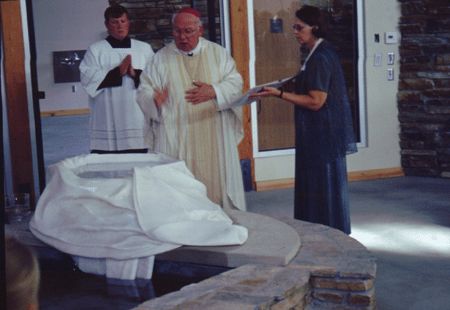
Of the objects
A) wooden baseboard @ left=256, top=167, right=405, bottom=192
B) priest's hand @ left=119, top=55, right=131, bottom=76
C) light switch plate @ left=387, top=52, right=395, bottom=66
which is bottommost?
wooden baseboard @ left=256, top=167, right=405, bottom=192

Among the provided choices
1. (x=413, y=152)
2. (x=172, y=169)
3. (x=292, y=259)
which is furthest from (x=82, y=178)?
(x=413, y=152)

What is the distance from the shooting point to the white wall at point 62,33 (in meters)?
14.9

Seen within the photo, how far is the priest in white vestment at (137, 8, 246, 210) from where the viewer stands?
480 centimetres

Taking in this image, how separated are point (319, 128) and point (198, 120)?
2.75 ft

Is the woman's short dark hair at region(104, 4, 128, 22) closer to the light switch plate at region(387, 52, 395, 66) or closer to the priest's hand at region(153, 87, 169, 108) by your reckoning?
the priest's hand at region(153, 87, 169, 108)

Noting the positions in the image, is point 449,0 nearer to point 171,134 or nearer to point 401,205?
point 401,205

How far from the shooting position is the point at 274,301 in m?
2.92

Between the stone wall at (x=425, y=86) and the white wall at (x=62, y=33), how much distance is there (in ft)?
27.8

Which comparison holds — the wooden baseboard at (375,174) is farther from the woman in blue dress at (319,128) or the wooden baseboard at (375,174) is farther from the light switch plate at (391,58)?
the woman in blue dress at (319,128)

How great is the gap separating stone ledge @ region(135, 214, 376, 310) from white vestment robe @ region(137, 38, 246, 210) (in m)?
1.25

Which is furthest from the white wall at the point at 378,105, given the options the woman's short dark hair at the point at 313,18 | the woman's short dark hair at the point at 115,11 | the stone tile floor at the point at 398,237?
the woman's short dark hair at the point at 313,18

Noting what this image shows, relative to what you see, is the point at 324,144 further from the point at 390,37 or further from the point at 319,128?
the point at 390,37

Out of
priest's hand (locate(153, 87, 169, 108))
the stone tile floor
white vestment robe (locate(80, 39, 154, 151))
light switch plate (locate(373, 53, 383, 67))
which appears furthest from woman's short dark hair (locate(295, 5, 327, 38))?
light switch plate (locate(373, 53, 383, 67))

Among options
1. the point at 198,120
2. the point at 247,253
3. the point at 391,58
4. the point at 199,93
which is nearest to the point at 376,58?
the point at 391,58
